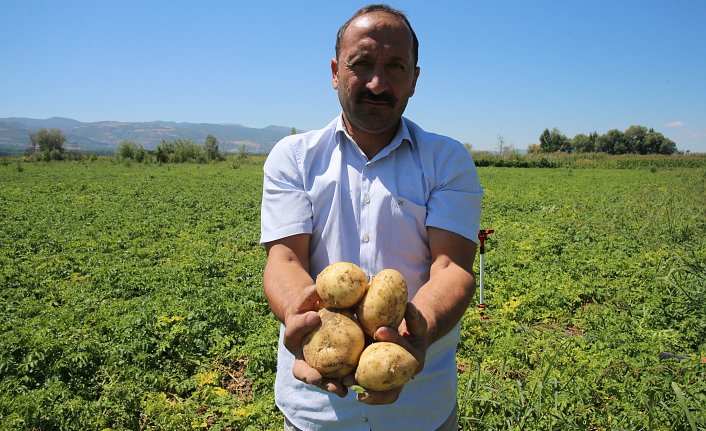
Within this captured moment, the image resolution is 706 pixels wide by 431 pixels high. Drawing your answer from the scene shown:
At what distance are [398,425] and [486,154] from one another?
57.3 meters

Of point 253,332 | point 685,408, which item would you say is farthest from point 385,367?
point 253,332

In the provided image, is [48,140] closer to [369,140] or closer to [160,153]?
[160,153]

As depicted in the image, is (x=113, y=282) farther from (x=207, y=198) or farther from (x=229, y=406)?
(x=207, y=198)

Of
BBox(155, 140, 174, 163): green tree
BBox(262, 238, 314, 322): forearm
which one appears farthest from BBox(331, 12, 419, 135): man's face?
BBox(155, 140, 174, 163): green tree

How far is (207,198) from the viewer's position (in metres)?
21.2

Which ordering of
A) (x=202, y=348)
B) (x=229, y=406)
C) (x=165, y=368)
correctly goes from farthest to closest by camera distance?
1. (x=202, y=348)
2. (x=165, y=368)
3. (x=229, y=406)

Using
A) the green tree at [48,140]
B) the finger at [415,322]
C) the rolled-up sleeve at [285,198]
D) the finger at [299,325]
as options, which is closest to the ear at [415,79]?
the rolled-up sleeve at [285,198]

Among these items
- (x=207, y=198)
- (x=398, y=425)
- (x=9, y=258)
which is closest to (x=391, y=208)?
(x=398, y=425)

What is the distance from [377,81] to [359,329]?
96cm

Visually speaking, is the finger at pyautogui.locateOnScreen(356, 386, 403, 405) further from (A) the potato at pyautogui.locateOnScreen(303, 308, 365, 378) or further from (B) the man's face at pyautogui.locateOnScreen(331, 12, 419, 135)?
(B) the man's face at pyautogui.locateOnScreen(331, 12, 419, 135)

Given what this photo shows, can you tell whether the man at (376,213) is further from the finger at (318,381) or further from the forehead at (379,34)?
the finger at (318,381)

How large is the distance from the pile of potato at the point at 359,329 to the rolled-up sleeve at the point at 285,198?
11.5 inches

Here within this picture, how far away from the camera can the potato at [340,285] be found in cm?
169

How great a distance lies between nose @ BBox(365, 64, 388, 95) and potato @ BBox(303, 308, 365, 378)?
2.90 feet
